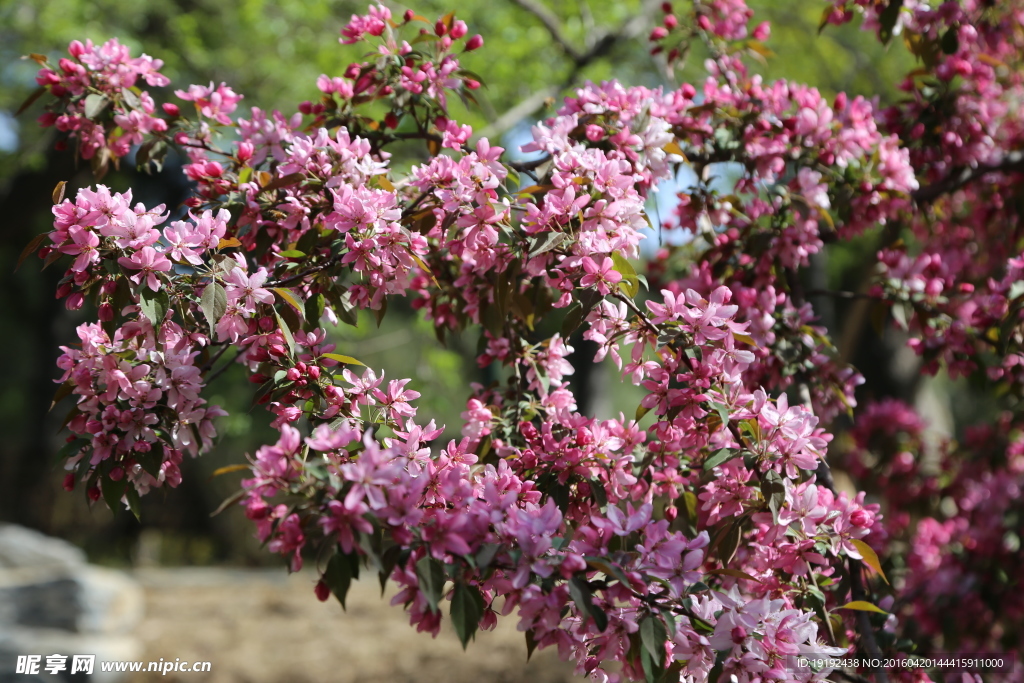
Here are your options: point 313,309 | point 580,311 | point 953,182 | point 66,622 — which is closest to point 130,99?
point 313,309

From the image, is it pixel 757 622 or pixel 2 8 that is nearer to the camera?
pixel 757 622

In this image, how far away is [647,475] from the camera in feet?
5.78

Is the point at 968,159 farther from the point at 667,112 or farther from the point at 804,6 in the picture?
the point at 804,6

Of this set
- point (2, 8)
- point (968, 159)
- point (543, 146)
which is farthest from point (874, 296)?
point (2, 8)

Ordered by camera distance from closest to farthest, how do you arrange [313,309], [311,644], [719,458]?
1. [719,458]
2. [313,309]
3. [311,644]

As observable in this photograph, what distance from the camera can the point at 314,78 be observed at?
5621mm

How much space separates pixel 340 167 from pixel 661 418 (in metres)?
0.88

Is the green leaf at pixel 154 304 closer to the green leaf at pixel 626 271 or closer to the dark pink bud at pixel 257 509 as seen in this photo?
the dark pink bud at pixel 257 509

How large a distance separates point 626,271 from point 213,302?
0.75 m

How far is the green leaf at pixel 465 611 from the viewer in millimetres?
1096

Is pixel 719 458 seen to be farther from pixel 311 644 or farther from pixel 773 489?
pixel 311 644

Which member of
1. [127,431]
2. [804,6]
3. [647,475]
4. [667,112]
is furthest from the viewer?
[804,6]

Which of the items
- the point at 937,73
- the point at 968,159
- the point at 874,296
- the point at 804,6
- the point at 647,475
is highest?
the point at 804,6

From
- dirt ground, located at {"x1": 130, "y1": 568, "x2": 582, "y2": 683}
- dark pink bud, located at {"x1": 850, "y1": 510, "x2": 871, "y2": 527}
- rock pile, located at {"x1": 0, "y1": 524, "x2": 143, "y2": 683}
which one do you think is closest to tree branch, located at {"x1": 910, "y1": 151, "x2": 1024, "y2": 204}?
dark pink bud, located at {"x1": 850, "y1": 510, "x2": 871, "y2": 527}
